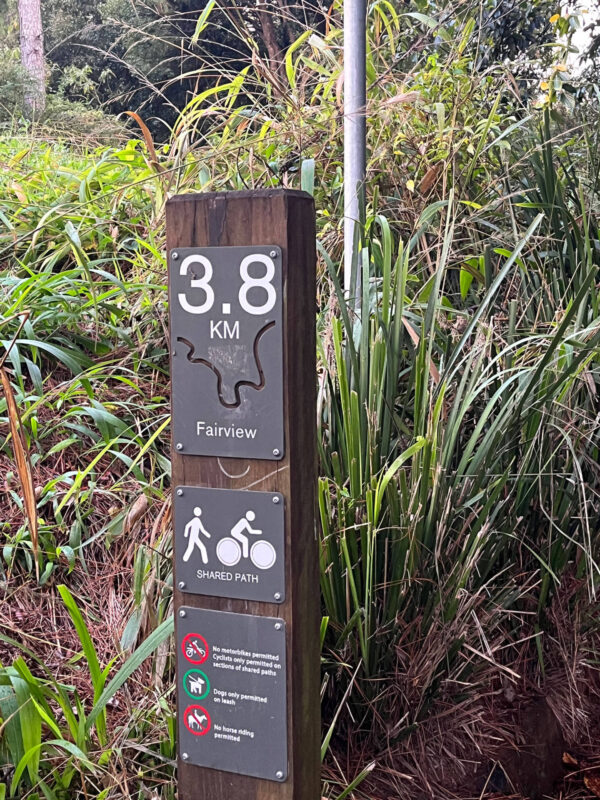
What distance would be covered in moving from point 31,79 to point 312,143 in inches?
479

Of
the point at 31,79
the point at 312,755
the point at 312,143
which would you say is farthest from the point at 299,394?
the point at 31,79

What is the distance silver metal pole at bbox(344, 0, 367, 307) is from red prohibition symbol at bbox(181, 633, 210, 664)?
1235 mm

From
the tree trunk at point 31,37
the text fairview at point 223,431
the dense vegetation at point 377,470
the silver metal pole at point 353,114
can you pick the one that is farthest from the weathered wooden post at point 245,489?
the tree trunk at point 31,37

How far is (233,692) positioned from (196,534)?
0.26 meters

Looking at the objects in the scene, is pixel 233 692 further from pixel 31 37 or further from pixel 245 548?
pixel 31 37

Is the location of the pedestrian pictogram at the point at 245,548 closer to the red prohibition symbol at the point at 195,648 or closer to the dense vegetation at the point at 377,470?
the red prohibition symbol at the point at 195,648

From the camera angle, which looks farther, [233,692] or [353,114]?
[353,114]

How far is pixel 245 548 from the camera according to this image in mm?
1394

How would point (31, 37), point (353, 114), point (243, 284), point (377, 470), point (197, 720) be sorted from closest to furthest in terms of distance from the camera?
point (243, 284) → point (197, 720) → point (377, 470) → point (353, 114) → point (31, 37)

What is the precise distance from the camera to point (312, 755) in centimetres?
146

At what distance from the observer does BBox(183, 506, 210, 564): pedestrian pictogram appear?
143cm

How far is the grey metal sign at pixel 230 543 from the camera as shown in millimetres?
1373

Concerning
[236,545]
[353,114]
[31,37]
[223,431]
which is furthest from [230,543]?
[31,37]

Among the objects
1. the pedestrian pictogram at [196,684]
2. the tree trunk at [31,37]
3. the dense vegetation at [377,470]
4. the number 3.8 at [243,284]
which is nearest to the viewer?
the number 3.8 at [243,284]
